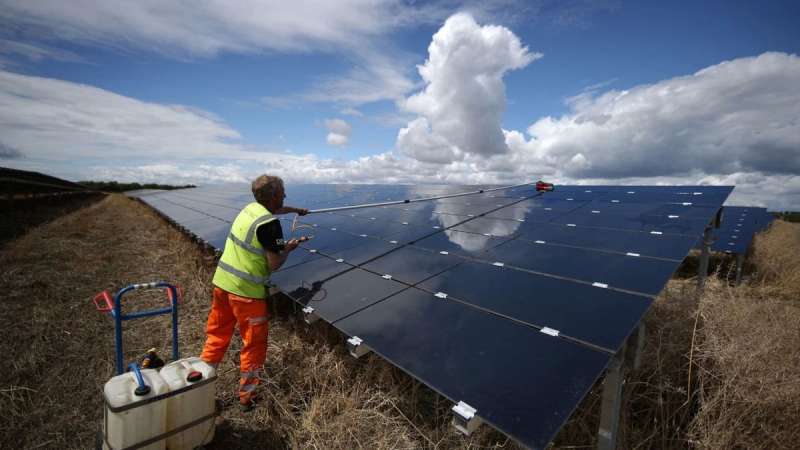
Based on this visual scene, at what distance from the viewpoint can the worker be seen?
3.80m

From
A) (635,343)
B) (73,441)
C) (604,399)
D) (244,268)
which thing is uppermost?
(244,268)

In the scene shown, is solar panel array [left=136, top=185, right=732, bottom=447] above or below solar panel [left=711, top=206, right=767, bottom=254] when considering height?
above

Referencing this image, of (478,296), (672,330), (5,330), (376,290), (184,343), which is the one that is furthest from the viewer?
(5,330)

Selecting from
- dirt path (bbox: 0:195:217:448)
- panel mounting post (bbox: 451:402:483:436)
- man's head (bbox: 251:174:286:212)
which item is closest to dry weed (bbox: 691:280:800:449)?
panel mounting post (bbox: 451:402:483:436)

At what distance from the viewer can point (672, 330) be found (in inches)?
180

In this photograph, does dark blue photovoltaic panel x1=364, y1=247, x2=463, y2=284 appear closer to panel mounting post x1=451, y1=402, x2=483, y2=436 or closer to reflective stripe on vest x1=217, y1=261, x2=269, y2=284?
reflective stripe on vest x1=217, y1=261, x2=269, y2=284

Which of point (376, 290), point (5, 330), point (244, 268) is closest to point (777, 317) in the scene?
point (376, 290)

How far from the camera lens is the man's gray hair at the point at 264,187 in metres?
4.00

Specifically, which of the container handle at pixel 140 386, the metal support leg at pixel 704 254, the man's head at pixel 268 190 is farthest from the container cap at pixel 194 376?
the metal support leg at pixel 704 254

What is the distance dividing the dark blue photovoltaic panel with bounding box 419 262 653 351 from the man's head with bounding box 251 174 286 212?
210 centimetres

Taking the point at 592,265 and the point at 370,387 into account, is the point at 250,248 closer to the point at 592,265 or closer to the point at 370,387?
the point at 370,387

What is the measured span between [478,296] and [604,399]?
1424 mm

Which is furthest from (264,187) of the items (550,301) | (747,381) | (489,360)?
(747,381)

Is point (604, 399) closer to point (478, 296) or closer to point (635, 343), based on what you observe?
point (635, 343)
